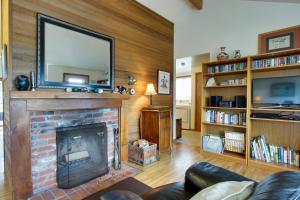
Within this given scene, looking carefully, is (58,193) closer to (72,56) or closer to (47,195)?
(47,195)

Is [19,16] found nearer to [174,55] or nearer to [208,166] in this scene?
[208,166]

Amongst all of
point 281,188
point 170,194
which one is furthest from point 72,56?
point 281,188

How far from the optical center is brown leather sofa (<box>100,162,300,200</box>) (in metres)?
0.69

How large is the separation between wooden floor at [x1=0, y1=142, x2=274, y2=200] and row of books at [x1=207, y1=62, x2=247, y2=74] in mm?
1665

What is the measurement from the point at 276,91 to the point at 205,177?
7.14 ft

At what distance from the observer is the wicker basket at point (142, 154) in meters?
2.80

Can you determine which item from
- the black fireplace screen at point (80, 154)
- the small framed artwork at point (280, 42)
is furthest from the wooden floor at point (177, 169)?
the small framed artwork at point (280, 42)

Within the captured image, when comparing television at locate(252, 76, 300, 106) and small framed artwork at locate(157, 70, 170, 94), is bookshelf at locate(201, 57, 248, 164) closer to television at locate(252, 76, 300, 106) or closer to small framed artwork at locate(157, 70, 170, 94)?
television at locate(252, 76, 300, 106)

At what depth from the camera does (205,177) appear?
132 cm

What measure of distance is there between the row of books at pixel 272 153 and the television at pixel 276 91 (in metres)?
0.64

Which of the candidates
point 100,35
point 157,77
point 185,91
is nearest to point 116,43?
point 100,35

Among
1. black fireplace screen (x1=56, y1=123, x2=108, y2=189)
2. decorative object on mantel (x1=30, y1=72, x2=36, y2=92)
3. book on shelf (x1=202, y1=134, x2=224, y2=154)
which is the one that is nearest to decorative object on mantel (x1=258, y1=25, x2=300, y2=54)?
book on shelf (x1=202, y1=134, x2=224, y2=154)

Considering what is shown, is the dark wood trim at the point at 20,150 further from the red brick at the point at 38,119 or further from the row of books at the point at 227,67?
Result: the row of books at the point at 227,67

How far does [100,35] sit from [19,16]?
1.04 meters
